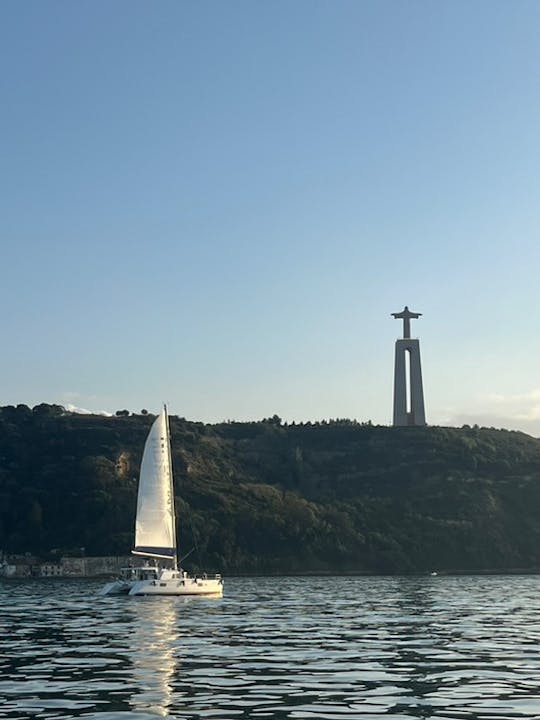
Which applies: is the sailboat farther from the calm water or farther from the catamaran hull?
the calm water

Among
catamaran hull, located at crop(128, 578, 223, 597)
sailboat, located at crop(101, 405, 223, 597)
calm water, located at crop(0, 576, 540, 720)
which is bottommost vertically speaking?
calm water, located at crop(0, 576, 540, 720)

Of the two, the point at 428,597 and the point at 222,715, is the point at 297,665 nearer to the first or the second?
the point at 222,715

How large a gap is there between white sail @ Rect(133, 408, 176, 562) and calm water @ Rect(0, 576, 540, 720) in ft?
113

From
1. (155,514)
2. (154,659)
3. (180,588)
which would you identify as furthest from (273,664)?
(155,514)

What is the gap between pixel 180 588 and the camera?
355 feet

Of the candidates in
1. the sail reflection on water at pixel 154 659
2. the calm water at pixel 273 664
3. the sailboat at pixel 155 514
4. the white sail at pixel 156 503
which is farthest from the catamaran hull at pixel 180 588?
the calm water at pixel 273 664

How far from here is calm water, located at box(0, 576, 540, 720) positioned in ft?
105

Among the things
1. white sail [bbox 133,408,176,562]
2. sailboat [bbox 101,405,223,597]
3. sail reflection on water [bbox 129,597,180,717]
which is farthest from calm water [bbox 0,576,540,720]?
white sail [bbox 133,408,176,562]

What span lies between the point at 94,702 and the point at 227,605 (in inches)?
2396

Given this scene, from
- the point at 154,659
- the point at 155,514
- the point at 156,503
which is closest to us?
the point at 154,659

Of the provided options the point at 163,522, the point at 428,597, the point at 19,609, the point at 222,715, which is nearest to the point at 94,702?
the point at 222,715

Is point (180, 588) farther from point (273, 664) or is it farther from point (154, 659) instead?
point (273, 664)

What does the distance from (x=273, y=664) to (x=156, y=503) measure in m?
74.3

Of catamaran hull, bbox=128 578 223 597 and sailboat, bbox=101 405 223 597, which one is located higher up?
sailboat, bbox=101 405 223 597
